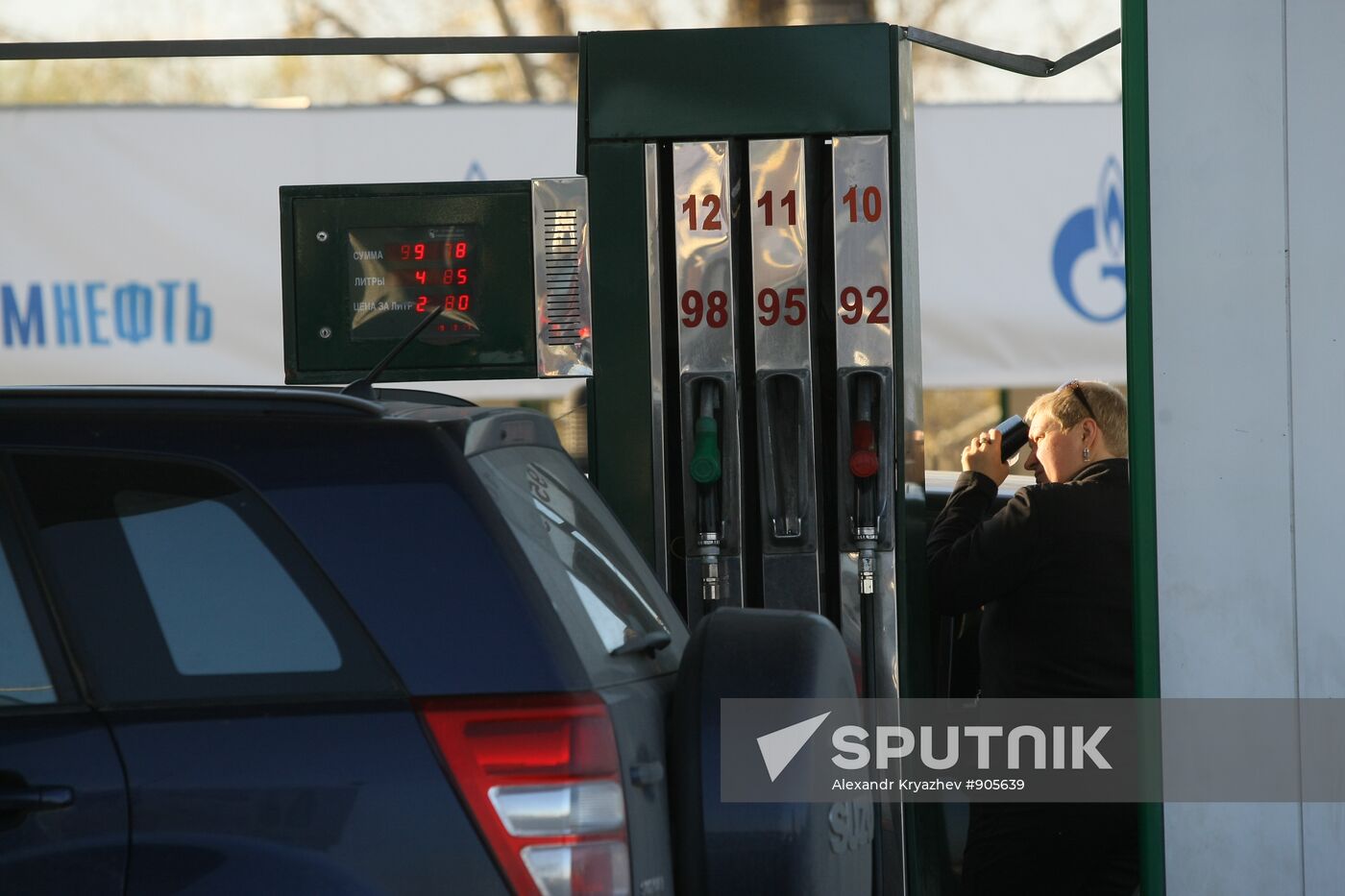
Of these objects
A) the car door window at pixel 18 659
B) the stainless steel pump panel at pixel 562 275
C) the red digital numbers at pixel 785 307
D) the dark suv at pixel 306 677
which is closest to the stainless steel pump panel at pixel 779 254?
the red digital numbers at pixel 785 307

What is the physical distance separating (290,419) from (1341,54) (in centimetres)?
282

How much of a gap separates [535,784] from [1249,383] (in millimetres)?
2440

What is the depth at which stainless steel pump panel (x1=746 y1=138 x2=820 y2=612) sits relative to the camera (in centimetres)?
438

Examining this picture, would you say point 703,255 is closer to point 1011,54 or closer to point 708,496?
point 708,496

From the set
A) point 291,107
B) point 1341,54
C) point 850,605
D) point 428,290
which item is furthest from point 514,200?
point 291,107

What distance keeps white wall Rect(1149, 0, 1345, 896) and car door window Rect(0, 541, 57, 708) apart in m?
2.69

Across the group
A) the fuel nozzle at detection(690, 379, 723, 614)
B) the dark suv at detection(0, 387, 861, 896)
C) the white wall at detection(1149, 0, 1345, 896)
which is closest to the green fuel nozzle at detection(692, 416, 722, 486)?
the fuel nozzle at detection(690, 379, 723, 614)

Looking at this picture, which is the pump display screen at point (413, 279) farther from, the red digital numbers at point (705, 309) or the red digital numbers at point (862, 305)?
the red digital numbers at point (862, 305)

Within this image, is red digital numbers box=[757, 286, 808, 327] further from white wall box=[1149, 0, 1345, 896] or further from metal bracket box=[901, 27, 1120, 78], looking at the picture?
white wall box=[1149, 0, 1345, 896]

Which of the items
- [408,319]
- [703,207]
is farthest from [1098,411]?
[408,319]

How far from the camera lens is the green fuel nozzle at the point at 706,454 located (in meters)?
4.32

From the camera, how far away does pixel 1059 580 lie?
15.3 feet

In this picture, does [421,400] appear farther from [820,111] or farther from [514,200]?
[820,111]

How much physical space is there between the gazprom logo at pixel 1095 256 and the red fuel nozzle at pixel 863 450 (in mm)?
3347
